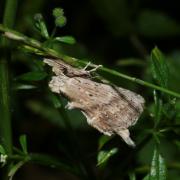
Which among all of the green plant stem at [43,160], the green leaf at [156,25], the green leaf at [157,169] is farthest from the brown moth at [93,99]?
the green leaf at [156,25]

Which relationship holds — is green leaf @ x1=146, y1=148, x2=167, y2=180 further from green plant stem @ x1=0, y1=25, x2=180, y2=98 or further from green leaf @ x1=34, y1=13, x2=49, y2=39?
green leaf @ x1=34, y1=13, x2=49, y2=39

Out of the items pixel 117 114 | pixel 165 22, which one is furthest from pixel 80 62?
pixel 165 22

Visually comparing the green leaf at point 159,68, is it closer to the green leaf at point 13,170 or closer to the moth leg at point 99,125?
the moth leg at point 99,125

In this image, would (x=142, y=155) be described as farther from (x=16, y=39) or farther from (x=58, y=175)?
(x=16, y=39)

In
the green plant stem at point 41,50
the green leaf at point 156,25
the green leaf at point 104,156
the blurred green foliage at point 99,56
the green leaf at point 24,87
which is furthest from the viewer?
the green leaf at point 156,25

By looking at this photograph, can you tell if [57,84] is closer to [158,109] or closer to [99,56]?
[158,109]

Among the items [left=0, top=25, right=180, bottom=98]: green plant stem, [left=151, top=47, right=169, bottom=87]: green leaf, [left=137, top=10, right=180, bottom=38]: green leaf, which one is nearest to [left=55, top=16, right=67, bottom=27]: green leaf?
[left=0, top=25, right=180, bottom=98]: green plant stem
